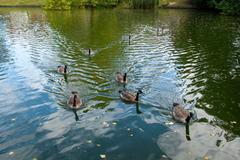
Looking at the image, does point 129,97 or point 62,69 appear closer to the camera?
point 129,97

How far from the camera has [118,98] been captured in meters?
21.2

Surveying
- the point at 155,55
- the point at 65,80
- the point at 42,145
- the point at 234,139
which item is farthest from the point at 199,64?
the point at 42,145

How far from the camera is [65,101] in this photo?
20922mm

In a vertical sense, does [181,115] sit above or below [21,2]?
below

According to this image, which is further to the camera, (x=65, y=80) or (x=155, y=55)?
(x=155, y=55)

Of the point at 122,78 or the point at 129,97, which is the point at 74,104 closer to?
the point at 129,97

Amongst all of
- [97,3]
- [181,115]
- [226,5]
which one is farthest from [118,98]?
[97,3]

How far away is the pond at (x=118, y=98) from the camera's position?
15.6 meters

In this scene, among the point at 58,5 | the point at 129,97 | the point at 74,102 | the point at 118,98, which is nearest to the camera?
the point at 74,102

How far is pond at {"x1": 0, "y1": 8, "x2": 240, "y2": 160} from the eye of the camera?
51.1ft

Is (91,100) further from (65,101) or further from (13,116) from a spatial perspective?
(13,116)

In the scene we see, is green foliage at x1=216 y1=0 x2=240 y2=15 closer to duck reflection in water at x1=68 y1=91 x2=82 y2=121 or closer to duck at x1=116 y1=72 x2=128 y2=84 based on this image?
duck at x1=116 y1=72 x2=128 y2=84

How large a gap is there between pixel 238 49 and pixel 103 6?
60.6m

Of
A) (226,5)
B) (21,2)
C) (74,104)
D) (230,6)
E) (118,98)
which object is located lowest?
(118,98)
